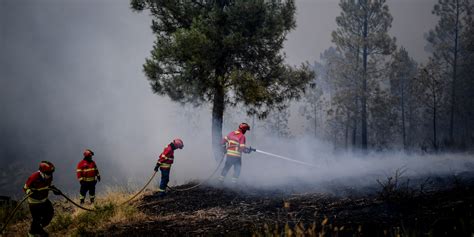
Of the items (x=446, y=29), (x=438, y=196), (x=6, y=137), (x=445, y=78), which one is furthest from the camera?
(x=6, y=137)

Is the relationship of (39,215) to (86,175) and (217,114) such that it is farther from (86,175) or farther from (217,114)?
(217,114)

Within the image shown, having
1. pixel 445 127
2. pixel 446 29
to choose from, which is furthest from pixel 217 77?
pixel 445 127

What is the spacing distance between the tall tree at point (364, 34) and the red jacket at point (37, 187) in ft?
70.3

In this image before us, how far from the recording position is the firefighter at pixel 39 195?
254 inches

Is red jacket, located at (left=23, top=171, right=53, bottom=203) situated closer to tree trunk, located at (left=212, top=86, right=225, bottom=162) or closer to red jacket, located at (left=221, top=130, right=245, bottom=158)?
red jacket, located at (left=221, top=130, right=245, bottom=158)

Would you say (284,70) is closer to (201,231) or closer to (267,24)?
(267,24)

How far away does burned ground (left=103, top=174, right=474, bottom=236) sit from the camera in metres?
4.36

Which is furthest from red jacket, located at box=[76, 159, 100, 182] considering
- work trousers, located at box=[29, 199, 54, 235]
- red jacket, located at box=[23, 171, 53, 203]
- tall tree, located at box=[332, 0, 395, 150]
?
tall tree, located at box=[332, 0, 395, 150]

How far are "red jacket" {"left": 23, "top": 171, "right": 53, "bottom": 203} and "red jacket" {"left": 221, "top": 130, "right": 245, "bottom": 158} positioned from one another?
16.8 feet

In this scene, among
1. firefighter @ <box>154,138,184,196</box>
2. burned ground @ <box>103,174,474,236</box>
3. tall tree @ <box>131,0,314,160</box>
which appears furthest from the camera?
tall tree @ <box>131,0,314,160</box>

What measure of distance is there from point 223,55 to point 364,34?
17229 millimetres

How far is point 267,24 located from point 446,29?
2727cm

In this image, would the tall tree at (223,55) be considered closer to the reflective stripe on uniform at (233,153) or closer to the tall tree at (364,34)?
the reflective stripe on uniform at (233,153)

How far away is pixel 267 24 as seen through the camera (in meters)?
11.2
